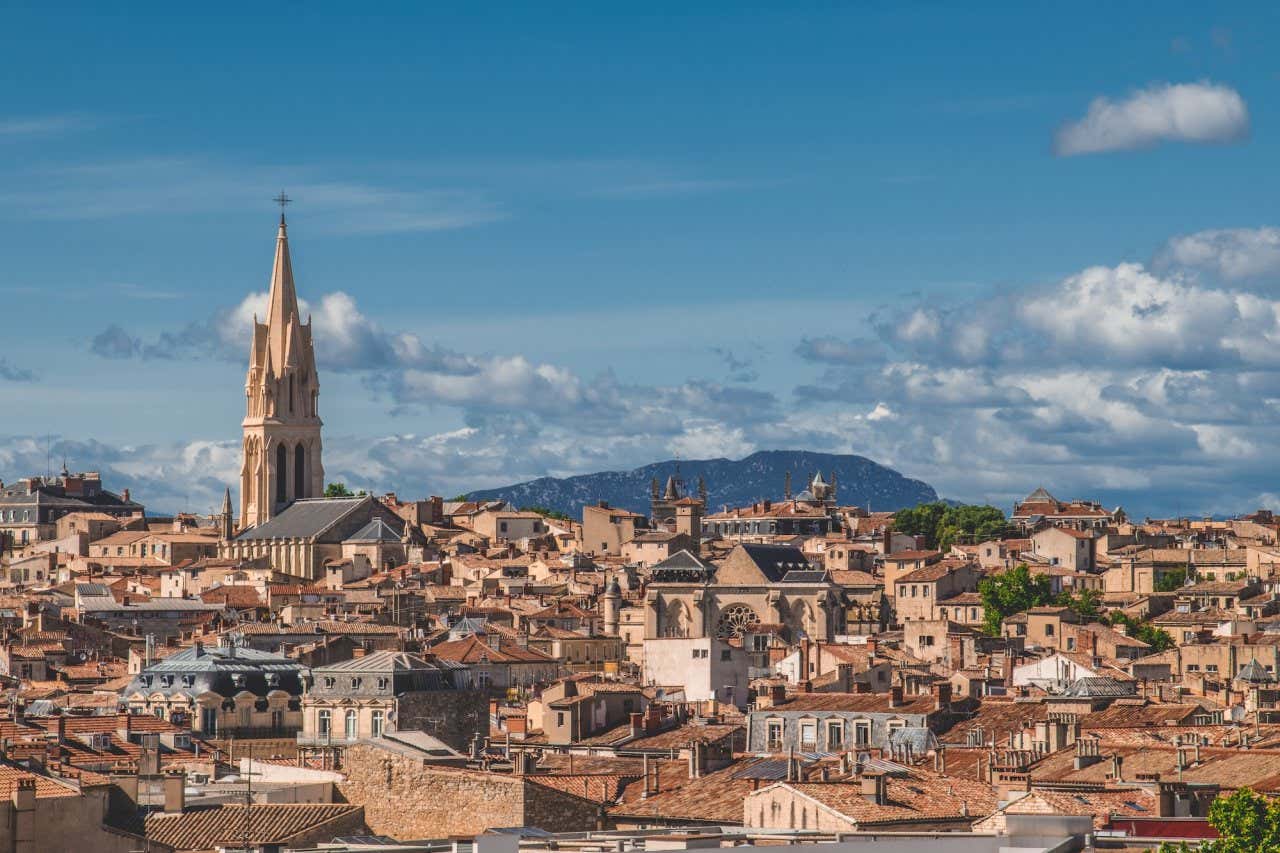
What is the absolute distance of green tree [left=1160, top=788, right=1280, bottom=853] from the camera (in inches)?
1169

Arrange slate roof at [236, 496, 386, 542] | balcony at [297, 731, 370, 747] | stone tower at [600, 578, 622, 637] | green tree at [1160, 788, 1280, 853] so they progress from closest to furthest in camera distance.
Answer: green tree at [1160, 788, 1280, 853], balcony at [297, 731, 370, 747], stone tower at [600, 578, 622, 637], slate roof at [236, 496, 386, 542]

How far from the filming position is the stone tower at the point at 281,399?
17575cm

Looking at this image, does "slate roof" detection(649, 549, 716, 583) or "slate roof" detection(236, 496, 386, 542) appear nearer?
"slate roof" detection(649, 549, 716, 583)

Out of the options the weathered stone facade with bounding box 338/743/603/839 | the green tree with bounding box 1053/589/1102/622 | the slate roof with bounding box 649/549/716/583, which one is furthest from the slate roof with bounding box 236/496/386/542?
the weathered stone facade with bounding box 338/743/603/839

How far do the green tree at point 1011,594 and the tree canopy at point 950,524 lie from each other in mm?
31826

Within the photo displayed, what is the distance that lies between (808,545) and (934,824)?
113 meters

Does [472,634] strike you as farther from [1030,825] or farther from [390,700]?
[1030,825]

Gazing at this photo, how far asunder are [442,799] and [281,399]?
5476 inches

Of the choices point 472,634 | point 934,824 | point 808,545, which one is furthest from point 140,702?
point 808,545

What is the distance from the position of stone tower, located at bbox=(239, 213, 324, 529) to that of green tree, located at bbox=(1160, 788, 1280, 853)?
476 ft

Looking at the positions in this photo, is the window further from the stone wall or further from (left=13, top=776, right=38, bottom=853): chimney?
(left=13, top=776, right=38, bottom=853): chimney

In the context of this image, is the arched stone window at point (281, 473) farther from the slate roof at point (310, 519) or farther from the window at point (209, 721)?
the window at point (209, 721)

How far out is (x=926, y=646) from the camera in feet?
349

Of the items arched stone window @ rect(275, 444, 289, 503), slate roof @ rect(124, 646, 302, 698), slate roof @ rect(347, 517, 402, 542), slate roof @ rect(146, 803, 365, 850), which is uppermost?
arched stone window @ rect(275, 444, 289, 503)
